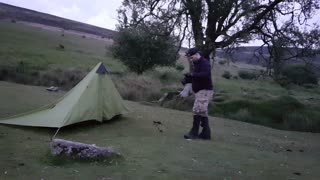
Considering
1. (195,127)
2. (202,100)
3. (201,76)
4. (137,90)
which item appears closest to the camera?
(201,76)

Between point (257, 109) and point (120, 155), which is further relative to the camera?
point (257, 109)

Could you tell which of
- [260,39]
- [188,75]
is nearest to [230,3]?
[260,39]

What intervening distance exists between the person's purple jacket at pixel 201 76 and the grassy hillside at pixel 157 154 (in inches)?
46.6

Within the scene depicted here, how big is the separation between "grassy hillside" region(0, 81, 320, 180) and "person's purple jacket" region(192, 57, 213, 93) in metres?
1.18

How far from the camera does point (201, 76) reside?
32.0 ft

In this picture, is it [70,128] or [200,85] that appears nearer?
[200,85]

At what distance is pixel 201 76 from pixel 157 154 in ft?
7.71

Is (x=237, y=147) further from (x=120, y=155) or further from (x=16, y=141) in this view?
(x=16, y=141)

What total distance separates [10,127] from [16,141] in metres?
1.48

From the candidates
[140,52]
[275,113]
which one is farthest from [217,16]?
[140,52]

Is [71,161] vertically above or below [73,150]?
below

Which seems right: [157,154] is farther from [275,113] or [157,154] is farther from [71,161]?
[275,113]

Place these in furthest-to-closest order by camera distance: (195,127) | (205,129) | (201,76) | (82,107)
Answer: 1. (82,107)
2. (205,129)
3. (195,127)
4. (201,76)

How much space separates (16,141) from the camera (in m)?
8.52
